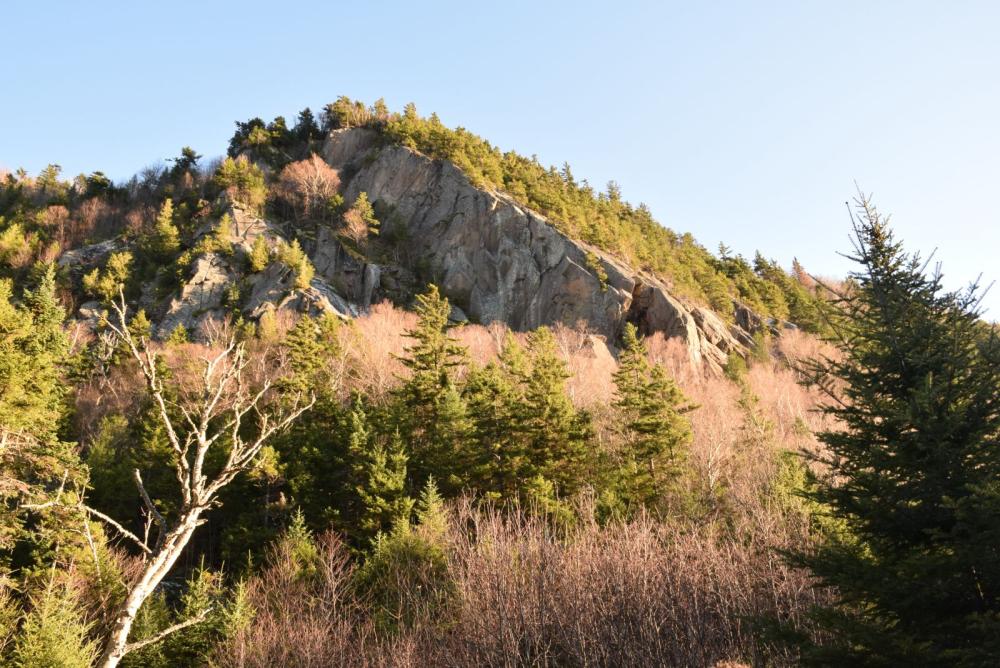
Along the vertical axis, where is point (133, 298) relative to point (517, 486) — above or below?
above

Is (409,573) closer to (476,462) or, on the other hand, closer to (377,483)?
(377,483)

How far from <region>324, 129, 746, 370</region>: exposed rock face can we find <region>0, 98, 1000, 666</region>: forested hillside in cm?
49

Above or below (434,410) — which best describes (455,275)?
above

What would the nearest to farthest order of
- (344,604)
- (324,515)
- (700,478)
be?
(344,604)
(324,515)
(700,478)

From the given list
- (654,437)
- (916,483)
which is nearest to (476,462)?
(654,437)

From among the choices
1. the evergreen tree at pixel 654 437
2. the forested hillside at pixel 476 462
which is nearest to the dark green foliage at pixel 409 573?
the forested hillside at pixel 476 462

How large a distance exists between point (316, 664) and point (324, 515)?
8054 mm

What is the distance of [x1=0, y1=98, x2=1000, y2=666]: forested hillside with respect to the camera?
309 inches

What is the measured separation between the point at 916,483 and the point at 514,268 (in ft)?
161

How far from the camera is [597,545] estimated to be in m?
17.7

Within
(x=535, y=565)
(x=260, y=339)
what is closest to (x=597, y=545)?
(x=535, y=565)

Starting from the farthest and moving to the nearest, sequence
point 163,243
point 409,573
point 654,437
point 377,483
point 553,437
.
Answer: point 163,243
point 654,437
point 553,437
point 377,483
point 409,573

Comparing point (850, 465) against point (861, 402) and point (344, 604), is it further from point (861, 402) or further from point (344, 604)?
point (344, 604)

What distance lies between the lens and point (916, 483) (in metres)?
7.95
